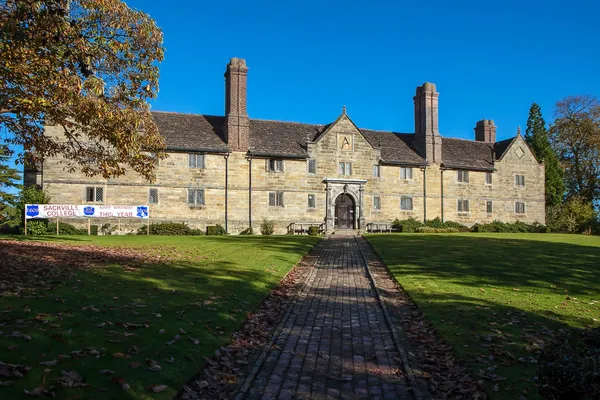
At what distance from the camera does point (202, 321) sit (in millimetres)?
8617

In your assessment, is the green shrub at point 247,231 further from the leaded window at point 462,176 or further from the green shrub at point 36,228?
the leaded window at point 462,176

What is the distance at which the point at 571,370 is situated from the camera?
4238 mm

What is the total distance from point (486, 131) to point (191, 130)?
3578 centimetres

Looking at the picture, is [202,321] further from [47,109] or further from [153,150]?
[153,150]

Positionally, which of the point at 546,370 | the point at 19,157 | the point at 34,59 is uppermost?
the point at 34,59

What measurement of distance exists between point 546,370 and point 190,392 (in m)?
4.01

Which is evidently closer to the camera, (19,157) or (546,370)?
(546,370)

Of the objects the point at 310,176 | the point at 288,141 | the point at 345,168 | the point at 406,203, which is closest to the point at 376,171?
the point at 345,168

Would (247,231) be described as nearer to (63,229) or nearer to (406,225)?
(63,229)

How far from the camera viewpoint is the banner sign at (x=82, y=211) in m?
32.8

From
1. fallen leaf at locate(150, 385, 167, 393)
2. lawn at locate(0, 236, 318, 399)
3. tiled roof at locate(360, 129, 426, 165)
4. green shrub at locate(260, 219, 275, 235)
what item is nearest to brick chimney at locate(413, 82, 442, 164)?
tiled roof at locate(360, 129, 426, 165)

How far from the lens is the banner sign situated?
32781 mm

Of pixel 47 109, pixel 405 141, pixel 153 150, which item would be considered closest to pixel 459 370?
pixel 47 109

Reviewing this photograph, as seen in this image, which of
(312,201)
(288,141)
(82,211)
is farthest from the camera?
(288,141)
